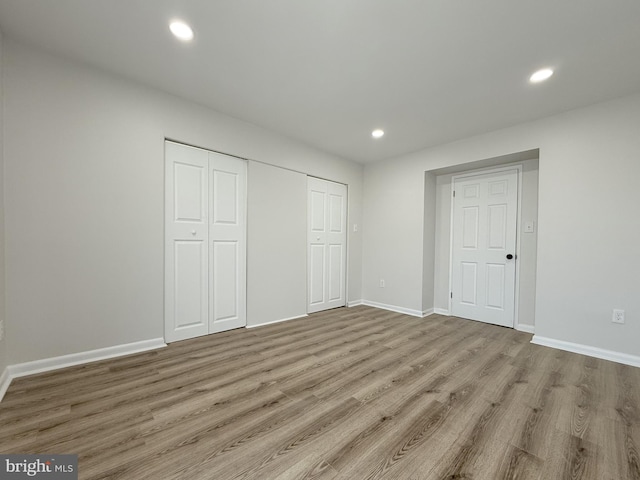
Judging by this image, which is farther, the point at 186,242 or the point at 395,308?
the point at 395,308

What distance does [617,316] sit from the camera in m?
2.58

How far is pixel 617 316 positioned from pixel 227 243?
163 inches

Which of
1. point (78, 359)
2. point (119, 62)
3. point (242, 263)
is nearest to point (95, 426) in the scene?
point (78, 359)

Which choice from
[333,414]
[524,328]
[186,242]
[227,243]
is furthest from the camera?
[524,328]

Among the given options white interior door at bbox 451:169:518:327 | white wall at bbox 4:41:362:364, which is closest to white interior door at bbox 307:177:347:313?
white interior door at bbox 451:169:518:327

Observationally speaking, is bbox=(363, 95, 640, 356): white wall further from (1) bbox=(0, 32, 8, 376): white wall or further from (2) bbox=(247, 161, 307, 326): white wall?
(1) bbox=(0, 32, 8, 376): white wall

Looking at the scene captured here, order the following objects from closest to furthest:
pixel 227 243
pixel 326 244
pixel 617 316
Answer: pixel 617 316, pixel 227 243, pixel 326 244

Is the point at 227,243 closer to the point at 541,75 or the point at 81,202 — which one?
the point at 81,202

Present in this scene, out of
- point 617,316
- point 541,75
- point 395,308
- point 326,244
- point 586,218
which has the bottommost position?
point 395,308

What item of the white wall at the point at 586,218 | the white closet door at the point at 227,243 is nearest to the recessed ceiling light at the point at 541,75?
the white wall at the point at 586,218

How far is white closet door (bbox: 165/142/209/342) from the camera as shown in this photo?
9.05 ft

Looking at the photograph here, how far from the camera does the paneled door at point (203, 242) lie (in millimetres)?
2781

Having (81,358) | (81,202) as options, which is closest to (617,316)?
(81,358)

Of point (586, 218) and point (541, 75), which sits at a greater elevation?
point (541, 75)
